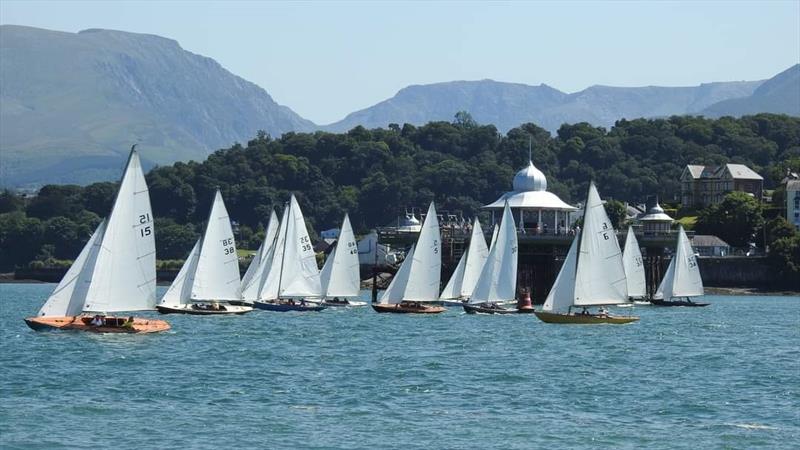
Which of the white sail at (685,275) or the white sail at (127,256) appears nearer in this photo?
the white sail at (127,256)

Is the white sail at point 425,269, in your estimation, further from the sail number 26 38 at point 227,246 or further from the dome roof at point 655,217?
the dome roof at point 655,217

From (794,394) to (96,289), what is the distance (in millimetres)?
31668

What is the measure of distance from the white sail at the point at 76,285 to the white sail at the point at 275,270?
3761cm

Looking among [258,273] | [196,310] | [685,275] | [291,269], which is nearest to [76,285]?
[196,310]

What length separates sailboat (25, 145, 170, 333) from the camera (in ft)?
238

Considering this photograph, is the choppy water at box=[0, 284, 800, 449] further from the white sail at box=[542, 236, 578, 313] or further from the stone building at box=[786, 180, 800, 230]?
the stone building at box=[786, 180, 800, 230]

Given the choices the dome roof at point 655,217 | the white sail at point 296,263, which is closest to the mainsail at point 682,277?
the white sail at point 296,263

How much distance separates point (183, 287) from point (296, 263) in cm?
1124

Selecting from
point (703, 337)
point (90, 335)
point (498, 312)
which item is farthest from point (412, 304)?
point (90, 335)

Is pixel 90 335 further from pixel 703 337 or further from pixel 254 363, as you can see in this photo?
pixel 703 337

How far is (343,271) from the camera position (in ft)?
387

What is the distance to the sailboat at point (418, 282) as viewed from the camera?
10956 centimetres

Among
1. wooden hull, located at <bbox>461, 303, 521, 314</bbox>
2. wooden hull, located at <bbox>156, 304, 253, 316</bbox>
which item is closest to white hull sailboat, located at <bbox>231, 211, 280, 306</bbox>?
wooden hull, located at <bbox>156, 304, 253, 316</bbox>

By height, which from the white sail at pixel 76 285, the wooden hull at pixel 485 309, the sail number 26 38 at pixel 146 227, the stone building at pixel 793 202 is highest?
the stone building at pixel 793 202
